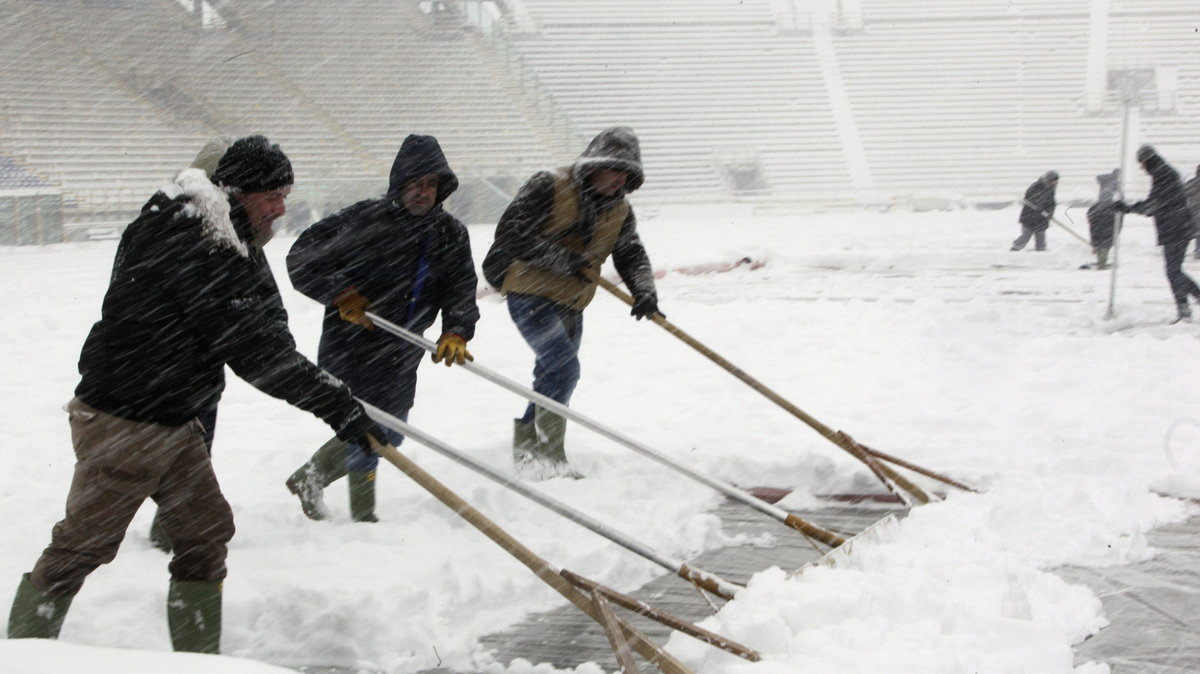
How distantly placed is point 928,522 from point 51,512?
3.29m

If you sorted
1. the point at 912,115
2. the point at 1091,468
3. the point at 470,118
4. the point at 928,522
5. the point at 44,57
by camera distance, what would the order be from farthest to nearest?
1. the point at 912,115
2. the point at 470,118
3. the point at 44,57
4. the point at 1091,468
5. the point at 928,522

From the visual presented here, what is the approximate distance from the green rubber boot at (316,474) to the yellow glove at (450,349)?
510 mm

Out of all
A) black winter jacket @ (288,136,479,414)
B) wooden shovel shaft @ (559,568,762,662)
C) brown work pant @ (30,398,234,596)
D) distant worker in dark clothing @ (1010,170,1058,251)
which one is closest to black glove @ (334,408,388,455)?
brown work pant @ (30,398,234,596)

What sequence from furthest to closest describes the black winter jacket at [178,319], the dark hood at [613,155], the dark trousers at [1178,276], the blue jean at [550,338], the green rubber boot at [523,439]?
1. the dark trousers at [1178,276]
2. the green rubber boot at [523,439]
3. the blue jean at [550,338]
4. the dark hood at [613,155]
5. the black winter jacket at [178,319]

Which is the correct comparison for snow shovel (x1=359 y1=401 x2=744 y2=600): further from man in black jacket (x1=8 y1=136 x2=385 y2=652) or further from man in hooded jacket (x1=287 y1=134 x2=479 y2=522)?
man in hooded jacket (x1=287 y1=134 x2=479 y2=522)

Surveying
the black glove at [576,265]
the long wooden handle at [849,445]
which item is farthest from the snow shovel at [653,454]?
the black glove at [576,265]

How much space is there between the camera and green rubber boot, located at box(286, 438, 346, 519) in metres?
4.13

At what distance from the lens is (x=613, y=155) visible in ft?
14.9

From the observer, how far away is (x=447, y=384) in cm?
725

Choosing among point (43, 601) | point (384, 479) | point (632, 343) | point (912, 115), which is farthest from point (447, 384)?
point (912, 115)

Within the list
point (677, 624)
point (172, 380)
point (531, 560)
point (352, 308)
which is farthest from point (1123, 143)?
point (172, 380)

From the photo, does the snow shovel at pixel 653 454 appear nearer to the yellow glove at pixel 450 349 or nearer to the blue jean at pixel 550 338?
the yellow glove at pixel 450 349

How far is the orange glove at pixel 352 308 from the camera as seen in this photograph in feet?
13.2

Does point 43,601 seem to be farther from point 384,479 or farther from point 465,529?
point 384,479
